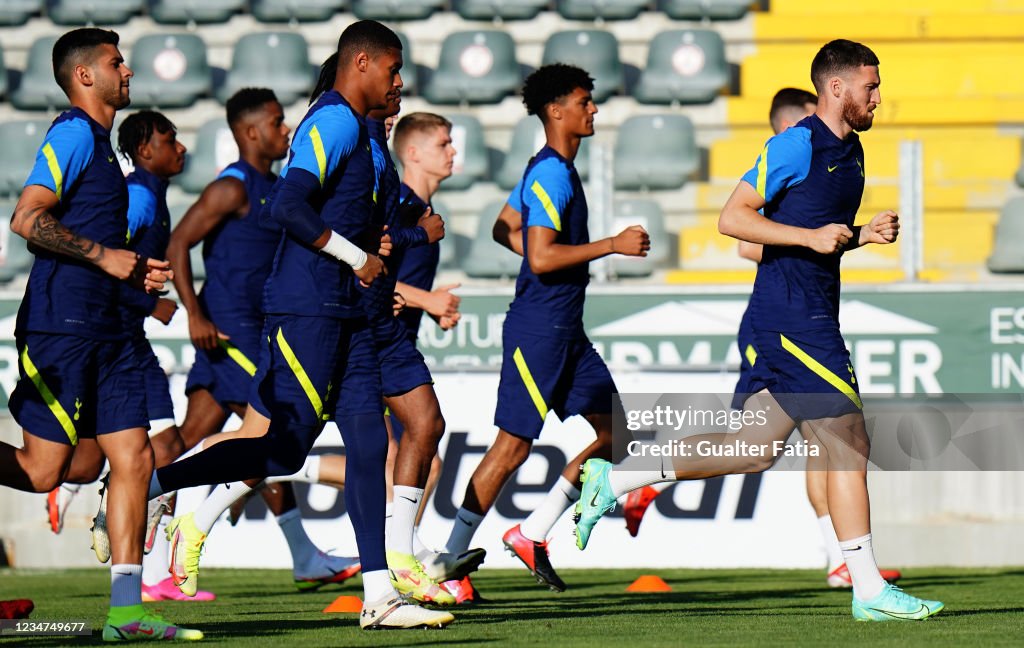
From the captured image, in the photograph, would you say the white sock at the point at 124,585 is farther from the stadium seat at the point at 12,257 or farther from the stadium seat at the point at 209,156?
the stadium seat at the point at 209,156

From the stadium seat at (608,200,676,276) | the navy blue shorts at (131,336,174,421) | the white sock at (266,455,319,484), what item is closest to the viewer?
the white sock at (266,455,319,484)

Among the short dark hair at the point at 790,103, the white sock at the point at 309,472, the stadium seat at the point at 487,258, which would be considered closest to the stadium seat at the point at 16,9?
the stadium seat at the point at 487,258

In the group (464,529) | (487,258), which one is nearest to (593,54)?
(487,258)

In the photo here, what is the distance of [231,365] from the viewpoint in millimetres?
8672

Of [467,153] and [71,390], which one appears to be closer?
[71,390]

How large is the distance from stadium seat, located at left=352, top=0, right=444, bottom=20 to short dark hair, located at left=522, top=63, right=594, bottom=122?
8274 mm

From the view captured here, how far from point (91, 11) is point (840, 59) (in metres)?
11.9

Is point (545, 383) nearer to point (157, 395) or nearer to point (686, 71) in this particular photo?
point (157, 395)

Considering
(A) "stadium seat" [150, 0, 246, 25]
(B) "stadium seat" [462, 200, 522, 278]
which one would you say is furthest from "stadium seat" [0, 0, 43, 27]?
(B) "stadium seat" [462, 200, 522, 278]

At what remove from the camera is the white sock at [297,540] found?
864 centimetres

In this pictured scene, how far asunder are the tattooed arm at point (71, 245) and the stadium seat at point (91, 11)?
455 inches

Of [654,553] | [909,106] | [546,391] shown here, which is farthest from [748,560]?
[909,106]

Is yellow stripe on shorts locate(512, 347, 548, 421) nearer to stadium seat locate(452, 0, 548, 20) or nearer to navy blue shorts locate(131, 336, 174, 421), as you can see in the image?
navy blue shorts locate(131, 336, 174, 421)

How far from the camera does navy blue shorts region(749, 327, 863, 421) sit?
20.6 ft
